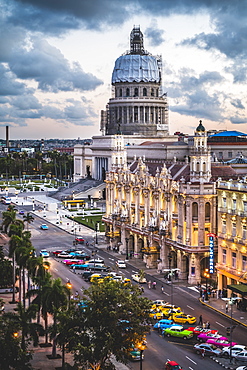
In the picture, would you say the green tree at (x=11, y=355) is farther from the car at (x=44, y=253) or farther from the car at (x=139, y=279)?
the car at (x=44, y=253)

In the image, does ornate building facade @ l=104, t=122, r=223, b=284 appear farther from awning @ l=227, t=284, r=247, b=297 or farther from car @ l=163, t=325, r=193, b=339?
car @ l=163, t=325, r=193, b=339

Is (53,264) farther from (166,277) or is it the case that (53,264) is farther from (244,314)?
(244,314)

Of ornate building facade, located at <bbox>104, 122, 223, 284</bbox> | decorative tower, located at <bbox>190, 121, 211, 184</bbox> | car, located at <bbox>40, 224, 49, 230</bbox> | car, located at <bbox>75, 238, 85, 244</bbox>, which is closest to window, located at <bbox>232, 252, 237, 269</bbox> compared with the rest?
ornate building facade, located at <bbox>104, 122, 223, 284</bbox>

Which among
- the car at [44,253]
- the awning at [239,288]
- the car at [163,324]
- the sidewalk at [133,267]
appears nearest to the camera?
the sidewalk at [133,267]

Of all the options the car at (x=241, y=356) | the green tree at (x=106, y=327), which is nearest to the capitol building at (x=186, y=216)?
the car at (x=241, y=356)

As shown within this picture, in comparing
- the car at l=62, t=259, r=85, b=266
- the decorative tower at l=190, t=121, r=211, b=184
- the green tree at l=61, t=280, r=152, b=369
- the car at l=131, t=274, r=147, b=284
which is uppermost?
the decorative tower at l=190, t=121, r=211, b=184

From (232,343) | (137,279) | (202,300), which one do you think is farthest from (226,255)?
(232,343)
